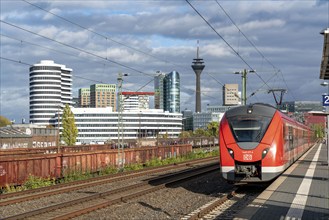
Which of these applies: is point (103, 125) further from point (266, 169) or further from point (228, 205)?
point (228, 205)

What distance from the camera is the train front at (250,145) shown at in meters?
16.9

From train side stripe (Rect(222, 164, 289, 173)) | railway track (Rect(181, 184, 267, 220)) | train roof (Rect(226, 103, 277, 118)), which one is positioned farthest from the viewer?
train roof (Rect(226, 103, 277, 118))

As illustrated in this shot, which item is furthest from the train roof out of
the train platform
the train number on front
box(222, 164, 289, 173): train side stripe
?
the train platform

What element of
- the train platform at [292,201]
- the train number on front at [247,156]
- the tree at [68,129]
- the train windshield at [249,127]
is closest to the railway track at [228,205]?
the train platform at [292,201]

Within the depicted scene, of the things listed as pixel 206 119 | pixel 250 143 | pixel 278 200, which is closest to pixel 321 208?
pixel 278 200

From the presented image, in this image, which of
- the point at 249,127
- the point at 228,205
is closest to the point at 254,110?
the point at 249,127

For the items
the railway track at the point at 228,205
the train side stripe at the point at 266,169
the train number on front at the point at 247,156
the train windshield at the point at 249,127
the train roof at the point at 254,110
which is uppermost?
the train roof at the point at 254,110

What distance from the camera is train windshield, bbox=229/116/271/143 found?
17.3 meters

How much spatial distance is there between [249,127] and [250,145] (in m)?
0.80

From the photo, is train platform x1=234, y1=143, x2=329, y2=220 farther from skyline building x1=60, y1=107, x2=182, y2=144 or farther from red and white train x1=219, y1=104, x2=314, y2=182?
skyline building x1=60, y1=107, x2=182, y2=144

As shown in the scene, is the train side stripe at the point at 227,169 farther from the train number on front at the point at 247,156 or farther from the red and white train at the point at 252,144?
the train number on front at the point at 247,156

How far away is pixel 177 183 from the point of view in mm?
21812

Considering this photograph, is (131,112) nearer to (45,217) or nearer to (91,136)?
(91,136)

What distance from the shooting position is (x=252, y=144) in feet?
56.0
